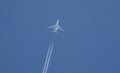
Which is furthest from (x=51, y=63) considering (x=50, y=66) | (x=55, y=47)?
(x=55, y=47)

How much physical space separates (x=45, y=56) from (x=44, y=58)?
241 mm

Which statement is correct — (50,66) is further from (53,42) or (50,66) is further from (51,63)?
(53,42)

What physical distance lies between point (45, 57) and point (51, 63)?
0.80 m

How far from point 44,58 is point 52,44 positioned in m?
2.93

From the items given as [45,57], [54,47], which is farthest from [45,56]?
[54,47]

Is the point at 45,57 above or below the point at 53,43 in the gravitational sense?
below

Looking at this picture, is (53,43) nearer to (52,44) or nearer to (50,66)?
(52,44)

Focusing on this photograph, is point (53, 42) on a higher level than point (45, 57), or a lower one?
higher

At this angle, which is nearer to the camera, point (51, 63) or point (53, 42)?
point (51, 63)

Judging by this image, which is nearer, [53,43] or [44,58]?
[44,58]

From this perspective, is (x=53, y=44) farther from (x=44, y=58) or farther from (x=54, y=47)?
(x=44, y=58)

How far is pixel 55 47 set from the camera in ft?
86.4

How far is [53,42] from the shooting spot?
26.7 m

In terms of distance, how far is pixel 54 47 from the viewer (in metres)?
26.2
